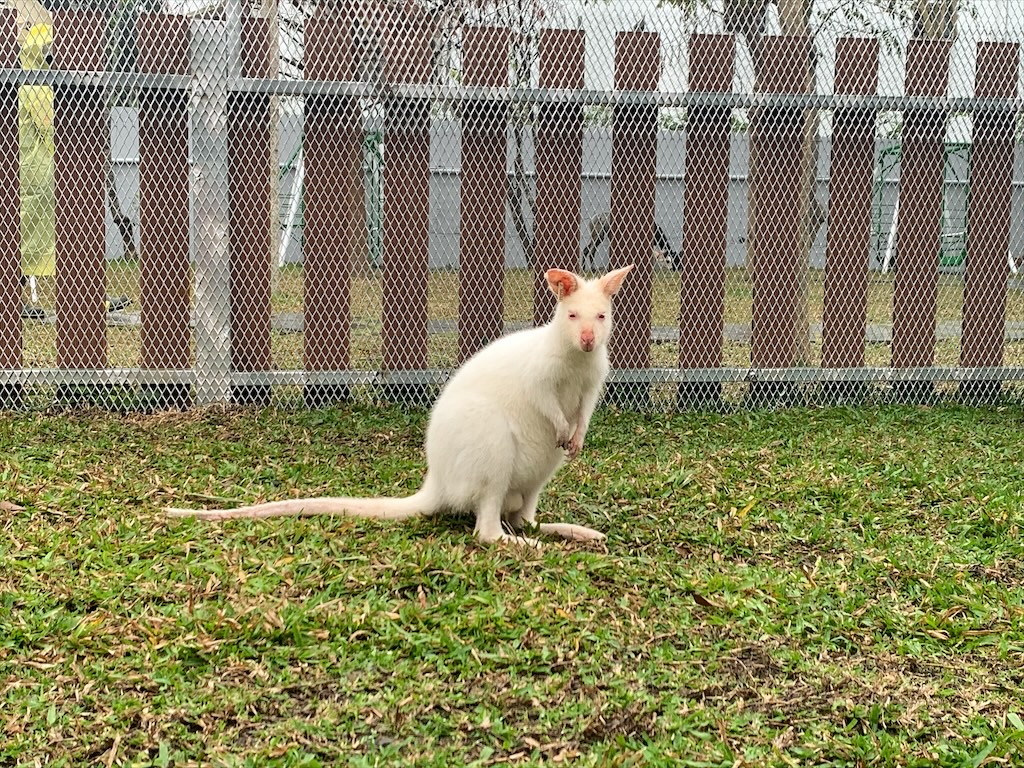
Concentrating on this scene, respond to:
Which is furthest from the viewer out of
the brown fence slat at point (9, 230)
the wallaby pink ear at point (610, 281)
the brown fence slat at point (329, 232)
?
the brown fence slat at point (329, 232)

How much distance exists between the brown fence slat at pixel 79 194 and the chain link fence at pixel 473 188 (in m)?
0.01

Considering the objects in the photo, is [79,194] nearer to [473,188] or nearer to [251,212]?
[251,212]

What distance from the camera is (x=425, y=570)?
304 cm

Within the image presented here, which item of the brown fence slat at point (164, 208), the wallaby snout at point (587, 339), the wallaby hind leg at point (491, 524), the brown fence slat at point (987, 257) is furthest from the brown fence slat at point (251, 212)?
the brown fence slat at point (987, 257)

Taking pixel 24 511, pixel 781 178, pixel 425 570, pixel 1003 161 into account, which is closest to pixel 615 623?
pixel 425 570

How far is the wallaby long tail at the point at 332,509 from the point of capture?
3486mm

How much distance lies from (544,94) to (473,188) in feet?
1.85

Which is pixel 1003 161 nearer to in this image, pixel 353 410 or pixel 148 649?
pixel 353 410

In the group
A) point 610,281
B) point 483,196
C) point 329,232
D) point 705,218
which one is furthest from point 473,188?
point 610,281

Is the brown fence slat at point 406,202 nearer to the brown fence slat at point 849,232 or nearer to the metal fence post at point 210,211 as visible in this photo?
the metal fence post at point 210,211

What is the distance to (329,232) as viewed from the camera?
17.5 feet

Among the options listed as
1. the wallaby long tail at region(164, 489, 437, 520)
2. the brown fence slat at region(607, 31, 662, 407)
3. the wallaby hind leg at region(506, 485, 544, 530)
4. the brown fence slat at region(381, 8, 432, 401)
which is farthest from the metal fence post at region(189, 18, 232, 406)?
the wallaby hind leg at region(506, 485, 544, 530)

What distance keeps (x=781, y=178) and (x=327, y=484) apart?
2972 mm

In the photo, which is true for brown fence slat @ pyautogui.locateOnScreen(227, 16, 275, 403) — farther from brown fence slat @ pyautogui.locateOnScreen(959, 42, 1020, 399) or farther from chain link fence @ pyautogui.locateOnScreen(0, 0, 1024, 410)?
brown fence slat @ pyautogui.locateOnScreen(959, 42, 1020, 399)
